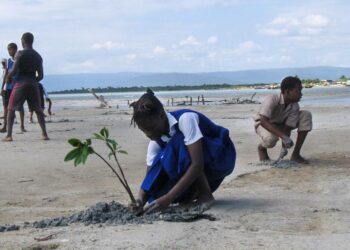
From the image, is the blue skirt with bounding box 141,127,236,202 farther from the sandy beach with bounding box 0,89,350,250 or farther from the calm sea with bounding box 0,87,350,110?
the calm sea with bounding box 0,87,350,110

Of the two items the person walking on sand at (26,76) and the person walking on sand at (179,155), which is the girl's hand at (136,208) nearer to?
the person walking on sand at (179,155)

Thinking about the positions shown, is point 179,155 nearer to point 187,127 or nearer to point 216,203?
point 187,127

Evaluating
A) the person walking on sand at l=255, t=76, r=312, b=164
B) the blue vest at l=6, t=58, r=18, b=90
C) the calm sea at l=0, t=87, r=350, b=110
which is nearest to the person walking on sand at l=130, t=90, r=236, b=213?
the person walking on sand at l=255, t=76, r=312, b=164

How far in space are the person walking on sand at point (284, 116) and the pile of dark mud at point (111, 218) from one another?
2937 millimetres

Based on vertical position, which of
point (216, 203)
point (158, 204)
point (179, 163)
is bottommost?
point (216, 203)

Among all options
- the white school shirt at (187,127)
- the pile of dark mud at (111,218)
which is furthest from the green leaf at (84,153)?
the white school shirt at (187,127)

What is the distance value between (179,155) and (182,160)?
47 mm

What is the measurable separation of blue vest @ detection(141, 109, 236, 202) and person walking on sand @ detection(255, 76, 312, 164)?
2288 mm

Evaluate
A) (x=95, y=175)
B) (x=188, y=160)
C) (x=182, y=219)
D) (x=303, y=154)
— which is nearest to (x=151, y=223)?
(x=182, y=219)

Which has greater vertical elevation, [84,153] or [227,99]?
[84,153]

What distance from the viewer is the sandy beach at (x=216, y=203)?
3.90 meters

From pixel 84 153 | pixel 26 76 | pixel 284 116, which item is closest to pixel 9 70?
pixel 26 76

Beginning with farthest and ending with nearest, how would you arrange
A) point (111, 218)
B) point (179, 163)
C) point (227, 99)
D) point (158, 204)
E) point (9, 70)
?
point (227, 99)
point (9, 70)
point (179, 163)
point (158, 204)
point (111, 218)

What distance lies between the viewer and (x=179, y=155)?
15.6 ft
